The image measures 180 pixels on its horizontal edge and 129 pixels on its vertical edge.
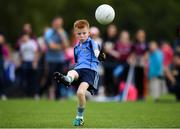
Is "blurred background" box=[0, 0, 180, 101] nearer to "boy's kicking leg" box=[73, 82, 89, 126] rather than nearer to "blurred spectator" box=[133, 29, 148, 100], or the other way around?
"blurred spectator" box=[133, 29, 148, 100]

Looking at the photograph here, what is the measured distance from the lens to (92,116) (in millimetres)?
17250

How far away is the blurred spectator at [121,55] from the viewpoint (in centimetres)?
2583

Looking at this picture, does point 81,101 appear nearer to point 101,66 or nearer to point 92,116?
point 92,116

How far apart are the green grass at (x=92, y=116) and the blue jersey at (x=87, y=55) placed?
3.87 feet

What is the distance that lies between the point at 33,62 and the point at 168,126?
12.2 metres

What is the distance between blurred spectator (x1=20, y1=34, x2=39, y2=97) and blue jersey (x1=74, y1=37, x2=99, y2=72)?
10.7 m

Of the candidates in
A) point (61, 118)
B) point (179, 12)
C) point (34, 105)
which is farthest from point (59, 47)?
point (179, 12)

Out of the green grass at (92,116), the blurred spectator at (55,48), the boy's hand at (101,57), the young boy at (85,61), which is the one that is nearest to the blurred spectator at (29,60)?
the blurred spectator at (55,48)

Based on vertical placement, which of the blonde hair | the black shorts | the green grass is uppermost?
the blonde hair

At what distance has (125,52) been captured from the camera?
25828 mm

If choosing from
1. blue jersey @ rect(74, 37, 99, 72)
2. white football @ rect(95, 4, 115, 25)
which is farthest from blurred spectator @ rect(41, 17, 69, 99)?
blue jersey @ rect(74, 37, 99, 72)

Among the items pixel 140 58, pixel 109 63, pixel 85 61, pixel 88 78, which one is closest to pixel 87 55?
pixel 85 61

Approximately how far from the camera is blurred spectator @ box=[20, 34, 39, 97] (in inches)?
1021

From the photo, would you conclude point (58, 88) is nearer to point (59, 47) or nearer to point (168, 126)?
point (59, 47)
